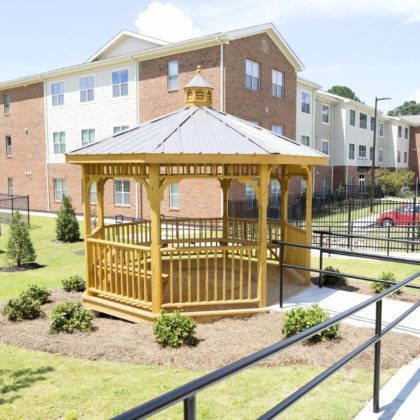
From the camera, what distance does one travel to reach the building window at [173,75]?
23.1m


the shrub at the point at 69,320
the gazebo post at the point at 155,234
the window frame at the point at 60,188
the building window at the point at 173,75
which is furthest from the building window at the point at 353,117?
the shrub at the point at 69,320

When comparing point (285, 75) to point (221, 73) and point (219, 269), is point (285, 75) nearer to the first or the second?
point (221, 73)

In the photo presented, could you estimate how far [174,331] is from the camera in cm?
648

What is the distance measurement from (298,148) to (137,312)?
466 centimetres

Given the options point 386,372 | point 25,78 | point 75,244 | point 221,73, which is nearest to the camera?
point 386,372

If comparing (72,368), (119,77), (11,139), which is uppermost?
(119,77)

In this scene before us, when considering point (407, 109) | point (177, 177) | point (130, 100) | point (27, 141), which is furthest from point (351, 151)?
point (407, 109)

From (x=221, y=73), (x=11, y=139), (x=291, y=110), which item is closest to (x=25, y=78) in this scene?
(x=11, y=139)

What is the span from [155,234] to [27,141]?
27.8 meters

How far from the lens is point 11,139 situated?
3316cm

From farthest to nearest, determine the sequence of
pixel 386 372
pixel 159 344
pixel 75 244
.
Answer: pixel 75 244, pixel 159 344, pixel 386 372

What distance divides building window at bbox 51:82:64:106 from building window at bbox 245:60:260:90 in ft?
43.2

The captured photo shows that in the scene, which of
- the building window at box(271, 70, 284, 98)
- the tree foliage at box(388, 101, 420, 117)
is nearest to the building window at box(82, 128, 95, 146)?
the building window at box(271, 70, 284, 98)

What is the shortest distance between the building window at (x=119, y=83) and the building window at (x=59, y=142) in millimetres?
5694
